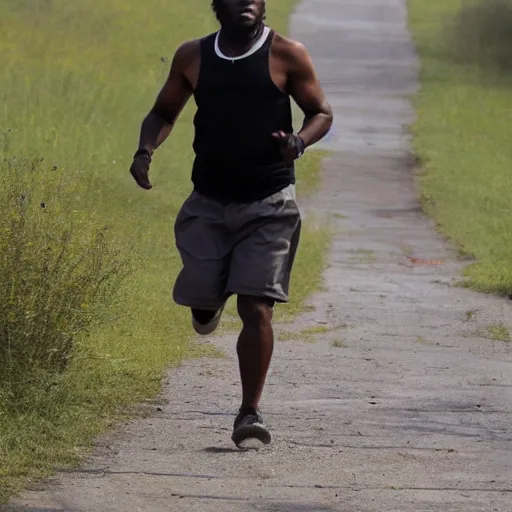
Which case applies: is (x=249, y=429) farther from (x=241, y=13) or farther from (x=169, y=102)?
(x=241, y=13)

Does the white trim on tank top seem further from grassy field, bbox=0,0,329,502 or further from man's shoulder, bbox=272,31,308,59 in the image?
grassy field, bbox=0,0,329,502

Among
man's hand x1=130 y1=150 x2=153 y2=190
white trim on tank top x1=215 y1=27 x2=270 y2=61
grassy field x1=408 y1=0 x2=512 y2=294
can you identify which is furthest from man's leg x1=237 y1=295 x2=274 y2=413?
grassy field x1=408 y1=0 x2=512 y2=294

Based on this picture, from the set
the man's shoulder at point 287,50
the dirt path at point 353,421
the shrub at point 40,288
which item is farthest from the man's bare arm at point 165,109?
the dirt path at point 353,421

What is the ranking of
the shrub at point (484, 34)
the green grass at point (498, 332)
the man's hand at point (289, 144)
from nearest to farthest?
the man's hand at point (289, 144) → the green grass at point (498, 332) → the shrub at point (484, 34)

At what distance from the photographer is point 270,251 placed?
6.52 meters

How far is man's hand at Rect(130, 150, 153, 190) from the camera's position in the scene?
6.62 metres

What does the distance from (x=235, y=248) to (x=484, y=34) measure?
27912 millimetres

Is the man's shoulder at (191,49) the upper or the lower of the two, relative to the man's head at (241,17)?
lower

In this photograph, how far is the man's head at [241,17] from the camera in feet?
20.9

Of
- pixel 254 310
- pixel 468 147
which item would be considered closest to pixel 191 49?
pixel 254 310

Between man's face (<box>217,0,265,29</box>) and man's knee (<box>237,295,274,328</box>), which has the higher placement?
man's face (<box>217,0,265,29</box>)

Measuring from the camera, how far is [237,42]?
21.1 feet

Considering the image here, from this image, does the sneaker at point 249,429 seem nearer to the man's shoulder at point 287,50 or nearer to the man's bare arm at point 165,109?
the man's bare arm at point 165,109

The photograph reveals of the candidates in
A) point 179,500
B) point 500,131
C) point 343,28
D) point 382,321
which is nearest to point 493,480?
point 179,500
